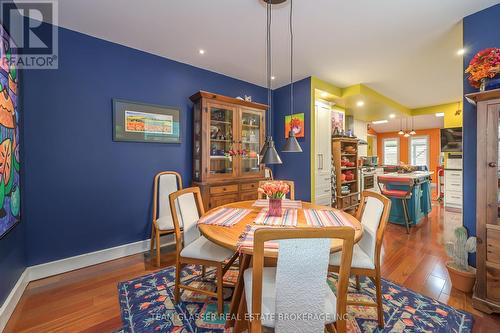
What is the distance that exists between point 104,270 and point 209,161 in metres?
1.73

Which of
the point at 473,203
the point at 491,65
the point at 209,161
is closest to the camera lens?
the point at 491,65

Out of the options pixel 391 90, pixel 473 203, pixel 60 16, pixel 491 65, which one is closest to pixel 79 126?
pixel 60 16

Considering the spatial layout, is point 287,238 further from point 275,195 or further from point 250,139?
point 250,139

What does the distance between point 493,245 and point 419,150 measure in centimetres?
884

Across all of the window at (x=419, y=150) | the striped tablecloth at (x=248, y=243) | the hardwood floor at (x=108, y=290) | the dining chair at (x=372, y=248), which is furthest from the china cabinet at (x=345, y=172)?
the window at (x=419, y=150)

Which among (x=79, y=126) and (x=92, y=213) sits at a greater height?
(x=79, y=126)

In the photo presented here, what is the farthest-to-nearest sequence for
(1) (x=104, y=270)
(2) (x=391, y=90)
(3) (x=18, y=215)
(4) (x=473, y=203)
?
(2) (x=391, y=90) → (1) (x=104, y=270) → (4) (x=473, y=203) → (3) (x=18, y=215)

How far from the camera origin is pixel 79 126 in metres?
2.36

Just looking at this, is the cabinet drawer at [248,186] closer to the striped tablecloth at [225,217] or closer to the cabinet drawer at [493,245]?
the striped tablecloth at [225,217]

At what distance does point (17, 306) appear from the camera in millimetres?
1765

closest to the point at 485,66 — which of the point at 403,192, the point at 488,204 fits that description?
the point at 488,204

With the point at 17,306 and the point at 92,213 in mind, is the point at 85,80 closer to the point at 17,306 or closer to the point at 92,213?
the point at 92,213

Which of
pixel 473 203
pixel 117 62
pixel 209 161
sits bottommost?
pixel 473 203

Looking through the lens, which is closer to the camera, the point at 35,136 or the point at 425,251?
the point at 35,136
